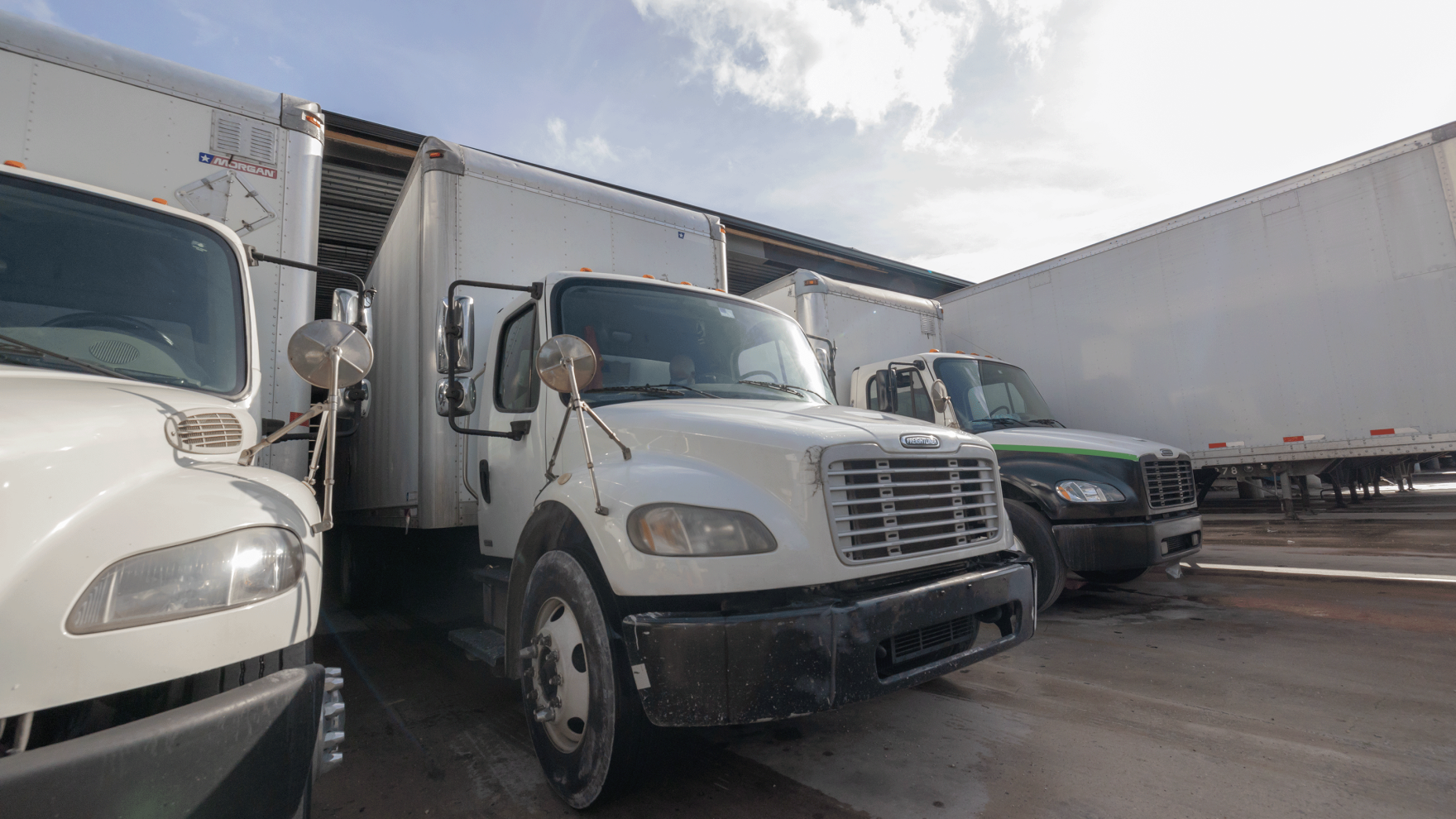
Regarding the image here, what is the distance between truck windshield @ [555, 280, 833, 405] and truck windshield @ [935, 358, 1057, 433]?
2702mm

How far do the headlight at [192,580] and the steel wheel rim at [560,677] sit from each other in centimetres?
112

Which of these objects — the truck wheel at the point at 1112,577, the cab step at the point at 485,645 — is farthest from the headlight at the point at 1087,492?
the cab step at the point at 485,645

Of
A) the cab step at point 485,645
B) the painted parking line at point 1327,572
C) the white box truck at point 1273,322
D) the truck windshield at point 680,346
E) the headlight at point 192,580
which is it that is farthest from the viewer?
the white box truck at point 1273,322

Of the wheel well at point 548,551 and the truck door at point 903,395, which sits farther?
the truck door at point 903,395

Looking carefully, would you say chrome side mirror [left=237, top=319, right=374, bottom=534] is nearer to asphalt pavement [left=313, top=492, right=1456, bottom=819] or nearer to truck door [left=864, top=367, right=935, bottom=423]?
asphalt pavement [left=313, top=492, right=1456, bottom=819]

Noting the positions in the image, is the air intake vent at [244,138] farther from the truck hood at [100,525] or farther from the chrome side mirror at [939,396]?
the chrome side mirror at [939,396]

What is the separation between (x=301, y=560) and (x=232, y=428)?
2.61ft

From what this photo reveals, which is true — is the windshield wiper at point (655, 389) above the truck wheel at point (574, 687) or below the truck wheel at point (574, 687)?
above

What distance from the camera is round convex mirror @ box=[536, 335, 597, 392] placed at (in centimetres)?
261

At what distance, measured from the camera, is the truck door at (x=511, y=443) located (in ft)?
11.7

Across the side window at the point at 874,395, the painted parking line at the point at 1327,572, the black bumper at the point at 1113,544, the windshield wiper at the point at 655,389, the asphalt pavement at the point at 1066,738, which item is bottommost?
Answer: the asphalt pavement at the point at 1066,738

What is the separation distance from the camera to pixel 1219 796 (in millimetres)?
2406

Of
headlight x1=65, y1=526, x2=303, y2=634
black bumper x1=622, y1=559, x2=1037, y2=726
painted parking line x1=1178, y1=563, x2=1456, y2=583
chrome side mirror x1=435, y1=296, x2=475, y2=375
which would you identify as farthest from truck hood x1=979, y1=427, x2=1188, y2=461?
headlight x1=65, y1=526, x2=303, y2=634

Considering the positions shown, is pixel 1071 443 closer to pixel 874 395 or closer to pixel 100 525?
pixel 874 395
